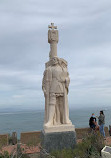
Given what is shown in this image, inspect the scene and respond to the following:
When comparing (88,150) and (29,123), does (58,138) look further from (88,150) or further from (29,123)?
(29,123)

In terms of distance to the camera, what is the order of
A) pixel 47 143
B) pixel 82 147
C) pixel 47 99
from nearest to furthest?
pixel 82 147, pixel 47 143, pixel 47 99

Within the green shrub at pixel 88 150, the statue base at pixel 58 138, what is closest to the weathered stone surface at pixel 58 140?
the statue base at pixel 58 138

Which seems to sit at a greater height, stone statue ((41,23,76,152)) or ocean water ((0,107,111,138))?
stone statue ((41,23,76,152))

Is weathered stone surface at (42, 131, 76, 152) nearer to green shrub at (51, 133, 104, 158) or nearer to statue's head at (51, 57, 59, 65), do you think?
green shrub at (51, 133, 104, 158)

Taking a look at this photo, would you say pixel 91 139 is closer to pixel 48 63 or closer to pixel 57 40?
pixel 48 63

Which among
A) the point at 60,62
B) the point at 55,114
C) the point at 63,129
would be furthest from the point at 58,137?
the point at 60,62

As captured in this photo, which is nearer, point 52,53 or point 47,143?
point 47,143

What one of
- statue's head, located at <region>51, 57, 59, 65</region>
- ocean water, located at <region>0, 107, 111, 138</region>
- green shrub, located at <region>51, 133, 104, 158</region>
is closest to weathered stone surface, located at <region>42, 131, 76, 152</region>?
green shrub, located at <region>51, 133, 104, 158</region>

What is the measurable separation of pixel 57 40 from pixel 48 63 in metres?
1.04

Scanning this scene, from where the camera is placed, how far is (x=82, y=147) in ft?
18.3

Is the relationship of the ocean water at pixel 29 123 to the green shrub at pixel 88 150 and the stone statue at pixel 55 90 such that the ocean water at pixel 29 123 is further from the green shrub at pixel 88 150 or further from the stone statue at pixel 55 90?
the green shrub at pixel 88 150

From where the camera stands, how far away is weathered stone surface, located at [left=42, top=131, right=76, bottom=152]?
607 cm

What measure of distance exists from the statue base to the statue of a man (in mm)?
364

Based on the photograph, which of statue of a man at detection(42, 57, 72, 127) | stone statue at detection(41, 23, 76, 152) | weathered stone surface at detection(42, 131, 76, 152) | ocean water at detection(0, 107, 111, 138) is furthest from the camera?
ocean water at detection(0, 107, 111, 138)
